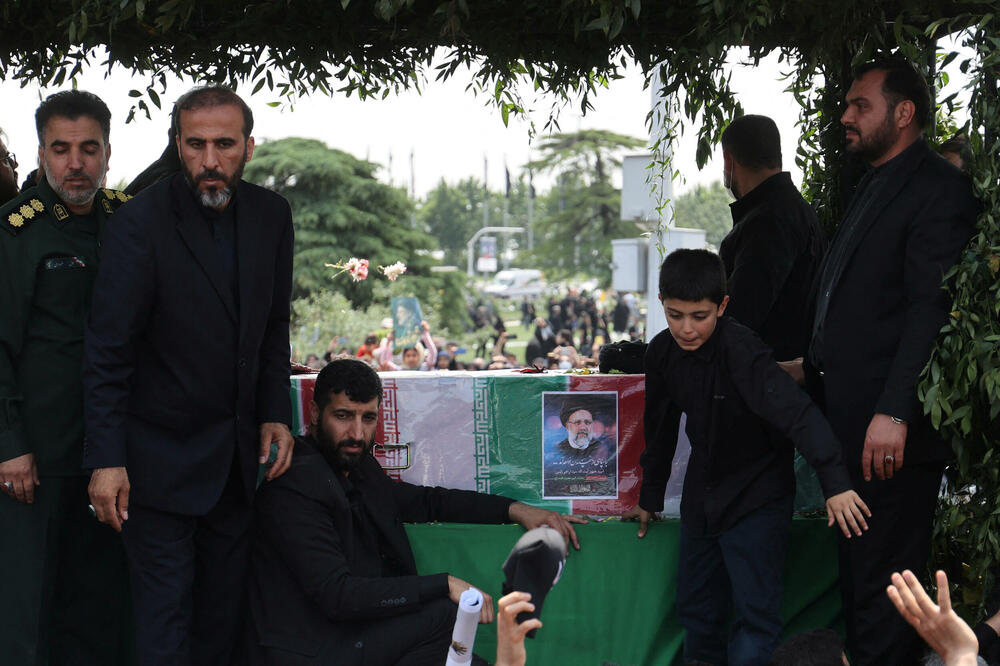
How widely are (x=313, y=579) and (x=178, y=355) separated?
2.63 feet

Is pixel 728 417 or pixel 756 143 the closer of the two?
pixel 728 417

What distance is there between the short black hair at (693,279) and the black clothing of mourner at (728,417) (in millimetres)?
156

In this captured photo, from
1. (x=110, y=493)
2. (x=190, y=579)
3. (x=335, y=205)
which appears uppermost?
(x=335, y=205)

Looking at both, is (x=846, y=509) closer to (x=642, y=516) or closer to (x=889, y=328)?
(x=889, y=328)

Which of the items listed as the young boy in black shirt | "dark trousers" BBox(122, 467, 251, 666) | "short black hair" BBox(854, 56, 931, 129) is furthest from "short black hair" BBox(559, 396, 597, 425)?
"short black hair" BBox(854, 56, 931, 129)

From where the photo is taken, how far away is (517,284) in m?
66.6

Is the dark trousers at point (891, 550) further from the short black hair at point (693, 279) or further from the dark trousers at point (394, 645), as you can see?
the dark trousers at point (394, 645)

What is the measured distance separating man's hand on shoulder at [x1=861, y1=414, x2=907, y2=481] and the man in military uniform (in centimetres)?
246

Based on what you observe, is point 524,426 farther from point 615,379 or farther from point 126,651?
point 126,651

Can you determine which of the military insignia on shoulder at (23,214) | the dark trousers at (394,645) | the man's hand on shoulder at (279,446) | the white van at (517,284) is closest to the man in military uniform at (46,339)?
the military insignia on shoulder at (23,214)

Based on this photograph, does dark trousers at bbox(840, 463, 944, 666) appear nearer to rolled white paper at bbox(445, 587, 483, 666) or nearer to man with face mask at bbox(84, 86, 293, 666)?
rolled white paper at bbox(445, 587, 483, 666)

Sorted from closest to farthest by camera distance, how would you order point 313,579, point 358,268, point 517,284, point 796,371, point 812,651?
point 812,651 < point 313,579 < point 796,371 < point 358,268 < point 517,284

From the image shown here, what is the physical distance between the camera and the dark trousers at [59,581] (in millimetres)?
3387

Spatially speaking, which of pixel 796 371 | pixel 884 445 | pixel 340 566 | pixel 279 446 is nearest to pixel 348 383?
pixel 279 446
